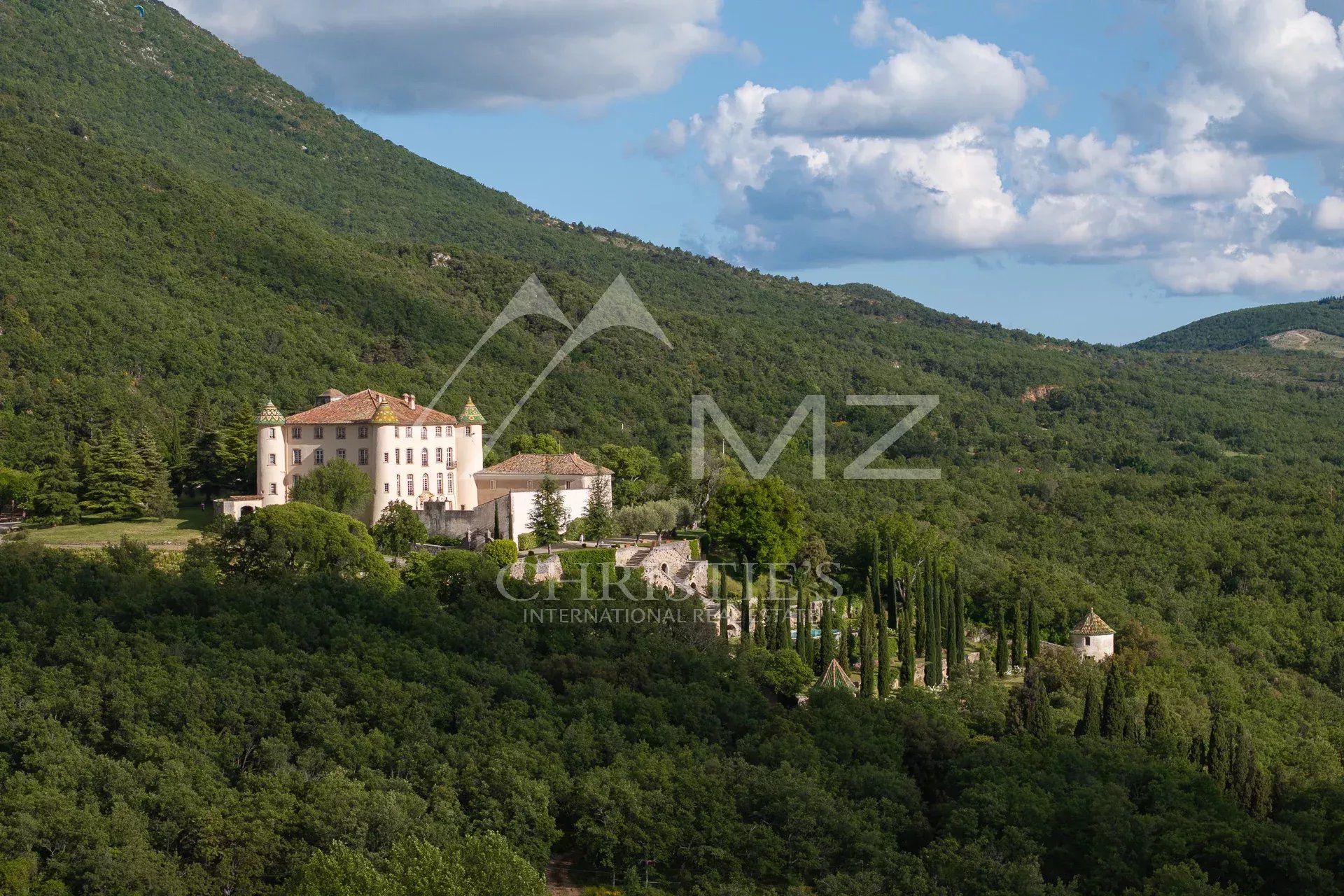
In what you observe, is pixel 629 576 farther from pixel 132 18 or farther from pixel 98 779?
pixel 132 18

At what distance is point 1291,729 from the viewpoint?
39625 millimetres

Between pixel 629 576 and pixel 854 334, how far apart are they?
6878 centimetres

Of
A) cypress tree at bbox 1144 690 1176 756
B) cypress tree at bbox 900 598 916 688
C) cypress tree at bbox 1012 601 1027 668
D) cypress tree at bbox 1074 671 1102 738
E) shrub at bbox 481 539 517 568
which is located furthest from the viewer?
cypress tree at bbox 1012 601 1027 668

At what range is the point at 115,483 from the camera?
40375 mm

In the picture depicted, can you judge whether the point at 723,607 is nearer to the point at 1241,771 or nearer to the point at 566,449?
the point at 1241,771

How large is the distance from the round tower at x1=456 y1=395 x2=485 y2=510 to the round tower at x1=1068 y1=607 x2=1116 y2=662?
659 inches

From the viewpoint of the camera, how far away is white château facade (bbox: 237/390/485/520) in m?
39.8

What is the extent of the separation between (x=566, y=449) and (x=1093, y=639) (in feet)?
80.7

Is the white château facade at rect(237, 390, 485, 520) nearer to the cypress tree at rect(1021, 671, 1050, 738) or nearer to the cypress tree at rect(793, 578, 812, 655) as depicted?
the cypress tree at rect(793, 578, 812, 655)

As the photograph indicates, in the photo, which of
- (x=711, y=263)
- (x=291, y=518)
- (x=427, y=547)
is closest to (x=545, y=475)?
(x=427, y=547)

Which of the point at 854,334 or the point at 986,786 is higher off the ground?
the point at 854,334

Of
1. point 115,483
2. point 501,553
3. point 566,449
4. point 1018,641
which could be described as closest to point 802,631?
point 1018,641

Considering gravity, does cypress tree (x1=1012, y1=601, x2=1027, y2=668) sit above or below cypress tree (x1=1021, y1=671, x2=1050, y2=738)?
above

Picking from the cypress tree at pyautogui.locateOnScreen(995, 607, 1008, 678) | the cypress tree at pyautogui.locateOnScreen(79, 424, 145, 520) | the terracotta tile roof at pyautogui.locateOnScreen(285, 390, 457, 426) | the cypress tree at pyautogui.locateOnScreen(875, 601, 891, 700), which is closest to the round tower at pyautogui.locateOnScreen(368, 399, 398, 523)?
the terracotta tile roof at pyautogui.locateOnScreen(285, 390, 457, 426)
